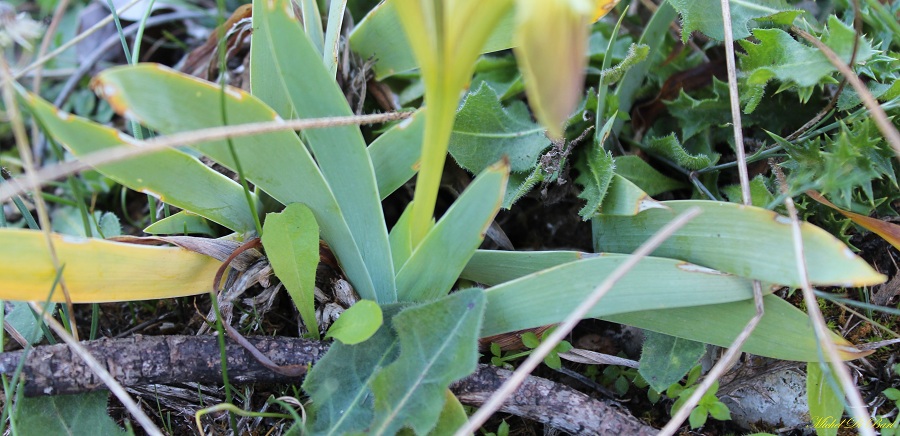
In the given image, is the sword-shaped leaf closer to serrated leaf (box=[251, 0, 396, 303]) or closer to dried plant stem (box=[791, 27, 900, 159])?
serrated leaf (box=[251, 0, 396, 303])

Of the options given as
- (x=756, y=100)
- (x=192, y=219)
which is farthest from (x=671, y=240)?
(x=192, y=219)

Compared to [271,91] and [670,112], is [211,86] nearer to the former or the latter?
[271,91]

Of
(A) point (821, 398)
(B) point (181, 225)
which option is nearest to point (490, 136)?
(B) point (181, 225)

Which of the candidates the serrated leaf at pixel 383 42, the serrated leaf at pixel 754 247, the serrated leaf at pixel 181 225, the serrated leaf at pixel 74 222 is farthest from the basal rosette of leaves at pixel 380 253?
the serrated leaf at pixel 74 222

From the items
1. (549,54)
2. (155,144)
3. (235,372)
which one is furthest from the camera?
(235,372)

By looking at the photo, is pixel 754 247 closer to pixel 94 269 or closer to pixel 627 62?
pixel 627 62

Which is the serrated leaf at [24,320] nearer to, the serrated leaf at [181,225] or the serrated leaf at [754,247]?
the serrated leaf at [181,225]
